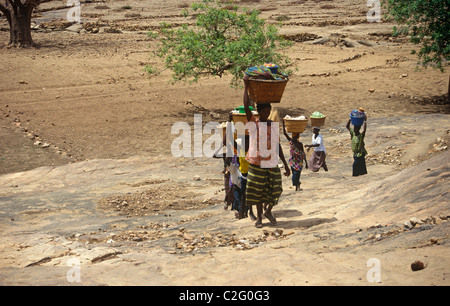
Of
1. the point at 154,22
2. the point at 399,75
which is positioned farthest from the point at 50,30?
the point at 399,75

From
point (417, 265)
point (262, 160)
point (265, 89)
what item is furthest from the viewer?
point (262, 160)

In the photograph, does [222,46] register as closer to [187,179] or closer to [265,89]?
[187,179]

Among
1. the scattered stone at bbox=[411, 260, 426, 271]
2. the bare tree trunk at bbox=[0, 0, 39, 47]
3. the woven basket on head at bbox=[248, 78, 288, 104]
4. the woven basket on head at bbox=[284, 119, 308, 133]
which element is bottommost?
the scattered stone at bbox=[411, 260, 426, 271]

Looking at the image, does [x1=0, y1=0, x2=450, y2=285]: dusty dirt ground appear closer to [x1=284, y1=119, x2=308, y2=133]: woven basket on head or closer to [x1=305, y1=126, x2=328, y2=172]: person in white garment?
[x1=305, y1=126, x2=328, y2=172]: person in white garment

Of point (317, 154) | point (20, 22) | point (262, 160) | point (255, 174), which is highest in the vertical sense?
point (20, 22)

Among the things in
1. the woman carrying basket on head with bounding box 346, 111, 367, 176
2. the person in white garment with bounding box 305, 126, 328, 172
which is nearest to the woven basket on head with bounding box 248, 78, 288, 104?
the woman carrying basket on head with bounding box 346, 111, 367, 176

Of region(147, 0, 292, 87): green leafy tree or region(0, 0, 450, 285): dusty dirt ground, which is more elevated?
region(147, 0, 292, 87): green leafy tree

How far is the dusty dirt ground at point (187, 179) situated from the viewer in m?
4.75

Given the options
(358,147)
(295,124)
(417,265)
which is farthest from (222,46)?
(417,265)

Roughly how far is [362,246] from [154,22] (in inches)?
1256

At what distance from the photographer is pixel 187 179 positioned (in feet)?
33.7

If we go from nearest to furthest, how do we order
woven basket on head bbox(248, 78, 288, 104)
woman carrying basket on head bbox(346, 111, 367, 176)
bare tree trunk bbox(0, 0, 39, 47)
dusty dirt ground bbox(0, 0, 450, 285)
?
Answer: dusty dirt ground bbox(0, 0, 450, 285), woven basket on head bbox(248, 78, 288, 104), woman carrying basket on head bbox(346, 111, 367, 176), bare tree trunk bbox(0, 0, 39, 47)

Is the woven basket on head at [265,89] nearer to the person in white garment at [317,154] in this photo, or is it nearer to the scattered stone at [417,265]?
the scattered stone at [417,265]

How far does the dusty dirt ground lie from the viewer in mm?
4750
